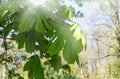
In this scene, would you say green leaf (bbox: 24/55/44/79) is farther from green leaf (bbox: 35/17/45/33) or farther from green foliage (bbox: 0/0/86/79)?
green leaf (bbox: 35/17/45/33)

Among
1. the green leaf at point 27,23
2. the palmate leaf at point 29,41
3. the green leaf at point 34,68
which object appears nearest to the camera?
the green leaf at point 27,23

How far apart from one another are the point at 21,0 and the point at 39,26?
134 millimetres

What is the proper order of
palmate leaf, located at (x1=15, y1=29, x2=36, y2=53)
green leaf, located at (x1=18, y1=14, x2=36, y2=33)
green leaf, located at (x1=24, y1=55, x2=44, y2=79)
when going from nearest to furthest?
green leaf, located at (x1=18, y1=14, x2=36, y2=33) < palmate leaf, located at (x1=15, y1=29, x2=36, y2=53) < green leaf, located at (x1=24, y1=55, x2=44, y2=79)

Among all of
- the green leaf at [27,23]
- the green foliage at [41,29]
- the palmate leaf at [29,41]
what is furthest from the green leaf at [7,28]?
the green leaf at [27,23]

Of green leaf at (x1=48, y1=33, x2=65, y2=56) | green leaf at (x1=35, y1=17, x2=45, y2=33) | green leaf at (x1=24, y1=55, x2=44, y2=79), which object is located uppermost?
green leaf at (x1=35, y1=17, x2=45, y2=33)

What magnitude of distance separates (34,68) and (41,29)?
0.28 metres

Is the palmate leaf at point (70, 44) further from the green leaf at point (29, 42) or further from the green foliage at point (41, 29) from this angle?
the green leaf at point (29, 42)

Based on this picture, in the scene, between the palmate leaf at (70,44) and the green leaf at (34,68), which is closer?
the palmate leaf at (70,44)

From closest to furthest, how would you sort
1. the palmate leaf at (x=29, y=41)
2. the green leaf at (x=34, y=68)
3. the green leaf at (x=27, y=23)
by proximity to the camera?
the green leaf at (x=27, y=23), the palmate leaf at (x=29, y=41), the green leaf at (x=34, y=68)

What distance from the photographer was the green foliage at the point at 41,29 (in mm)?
1149

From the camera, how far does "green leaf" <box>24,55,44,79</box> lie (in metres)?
1.37

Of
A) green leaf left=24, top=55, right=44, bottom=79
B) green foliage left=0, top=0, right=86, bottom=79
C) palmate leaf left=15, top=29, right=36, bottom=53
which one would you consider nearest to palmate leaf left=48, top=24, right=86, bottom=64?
green foliage left=0, top=0, right=86, bottom=79

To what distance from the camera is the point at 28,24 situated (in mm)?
1144

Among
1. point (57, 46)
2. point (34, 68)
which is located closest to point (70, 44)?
point (57, 46)
